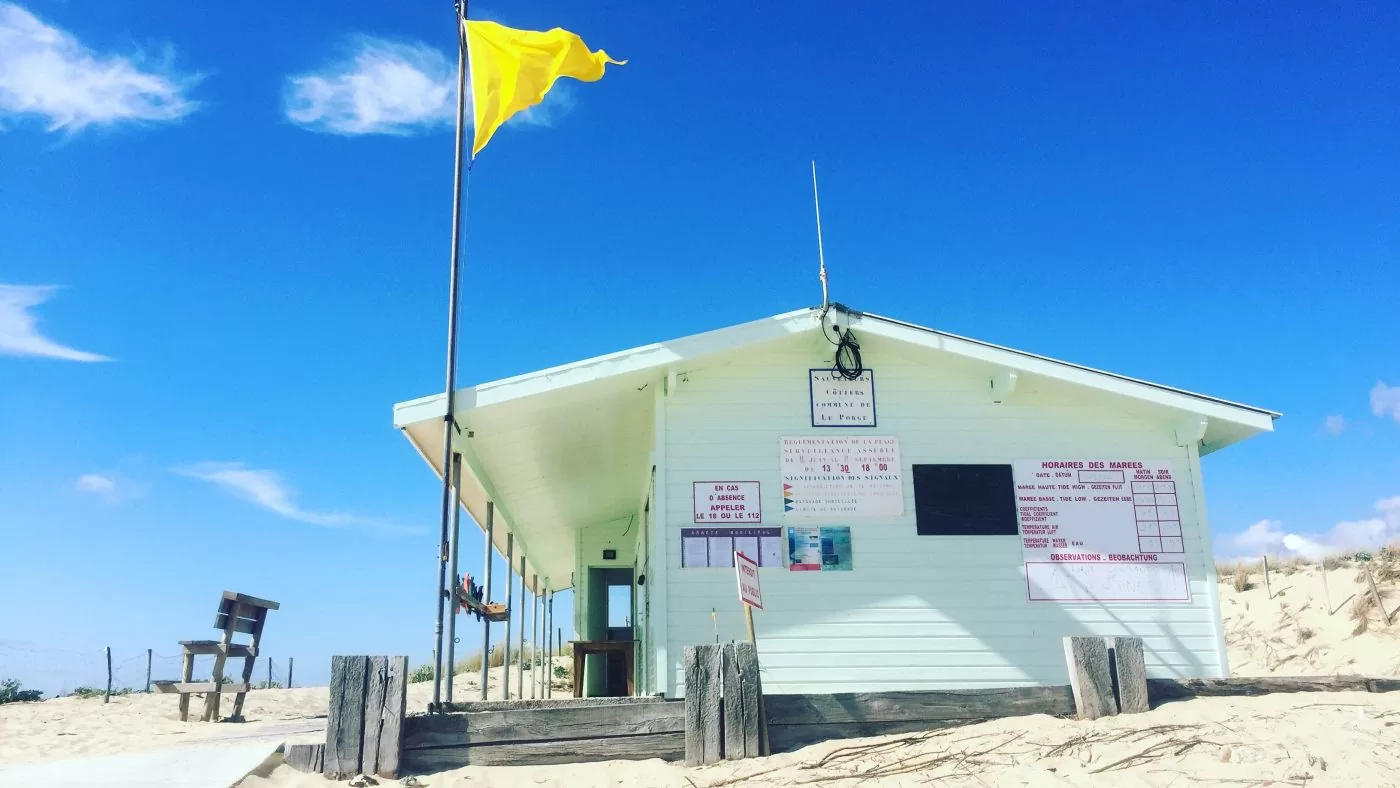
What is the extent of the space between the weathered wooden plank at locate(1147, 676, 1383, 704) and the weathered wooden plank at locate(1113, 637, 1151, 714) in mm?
139

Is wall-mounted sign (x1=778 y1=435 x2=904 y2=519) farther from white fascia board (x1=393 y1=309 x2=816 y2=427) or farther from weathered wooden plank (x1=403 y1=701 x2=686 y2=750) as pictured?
weathered wooden plank (x1=403 y1=701 x2=686 y2=750)

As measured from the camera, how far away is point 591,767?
259 inches

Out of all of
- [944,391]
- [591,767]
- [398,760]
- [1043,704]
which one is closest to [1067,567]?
[944,391]

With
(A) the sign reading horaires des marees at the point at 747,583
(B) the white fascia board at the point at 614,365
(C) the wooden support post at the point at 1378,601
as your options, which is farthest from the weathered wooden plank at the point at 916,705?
(C) the wooden support post at the point at 1378,601

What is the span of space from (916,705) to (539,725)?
8.11 ft

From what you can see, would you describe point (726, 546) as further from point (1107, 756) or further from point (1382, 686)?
point (1382, 686)

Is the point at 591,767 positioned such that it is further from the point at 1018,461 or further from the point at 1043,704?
the point at 1018,461

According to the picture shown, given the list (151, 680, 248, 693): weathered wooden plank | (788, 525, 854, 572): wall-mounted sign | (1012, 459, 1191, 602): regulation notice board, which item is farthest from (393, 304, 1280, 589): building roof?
(151, 680, 248, 693): weathered wooden plank

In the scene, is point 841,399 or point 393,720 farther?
point 841,399

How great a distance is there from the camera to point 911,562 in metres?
9.61

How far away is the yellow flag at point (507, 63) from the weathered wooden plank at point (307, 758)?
206 inches

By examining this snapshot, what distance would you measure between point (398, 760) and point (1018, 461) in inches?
249

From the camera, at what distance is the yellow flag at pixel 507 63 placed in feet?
30.5

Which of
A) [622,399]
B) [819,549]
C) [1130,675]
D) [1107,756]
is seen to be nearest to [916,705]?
[1107,756]
